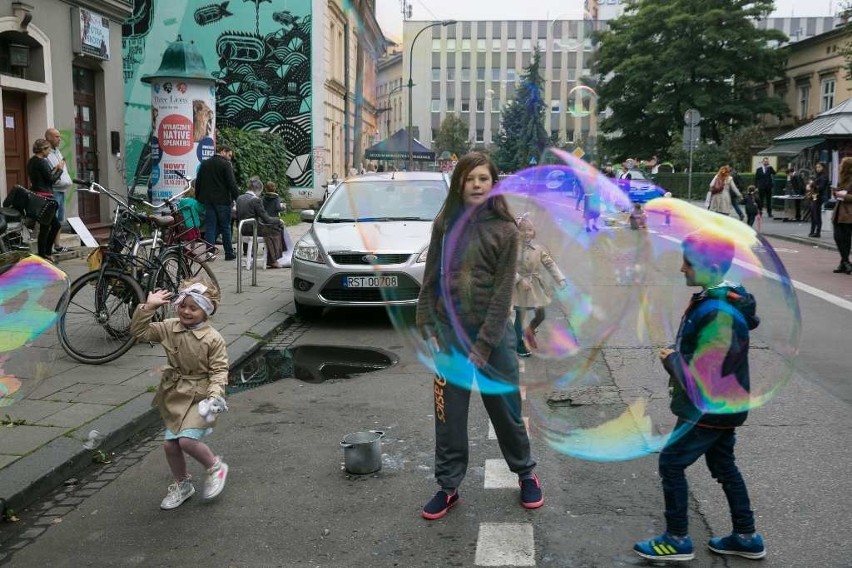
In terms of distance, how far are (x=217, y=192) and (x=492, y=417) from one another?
10778mm

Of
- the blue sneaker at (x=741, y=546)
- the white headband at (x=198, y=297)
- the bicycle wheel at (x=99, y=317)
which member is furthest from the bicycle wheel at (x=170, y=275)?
the blue sneaker at (x=741, y=546)

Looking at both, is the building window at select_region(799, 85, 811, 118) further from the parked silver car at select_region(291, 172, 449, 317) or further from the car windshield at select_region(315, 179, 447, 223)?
the parked silver car at select_region(291, 172, 449, 317)

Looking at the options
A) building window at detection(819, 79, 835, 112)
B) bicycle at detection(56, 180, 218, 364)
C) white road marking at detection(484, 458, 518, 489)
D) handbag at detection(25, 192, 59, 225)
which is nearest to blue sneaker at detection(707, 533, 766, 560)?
white road marking at detection(484, 458, 518, 489)

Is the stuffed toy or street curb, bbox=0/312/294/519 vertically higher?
the stuffed toy

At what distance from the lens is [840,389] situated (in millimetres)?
6457

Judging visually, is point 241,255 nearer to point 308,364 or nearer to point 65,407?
point 308,364

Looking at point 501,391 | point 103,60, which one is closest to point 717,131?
point 103,60

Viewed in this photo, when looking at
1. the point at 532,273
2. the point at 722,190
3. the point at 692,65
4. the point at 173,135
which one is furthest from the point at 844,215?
the point at 692,65

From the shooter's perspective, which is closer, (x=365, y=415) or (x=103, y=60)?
(x=365, y=415)

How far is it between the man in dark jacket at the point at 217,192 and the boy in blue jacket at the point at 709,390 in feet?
37.3

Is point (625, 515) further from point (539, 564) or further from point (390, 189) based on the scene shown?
point (390, 189)

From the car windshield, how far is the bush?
13550mm

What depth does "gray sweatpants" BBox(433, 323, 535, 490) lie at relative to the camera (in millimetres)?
4043

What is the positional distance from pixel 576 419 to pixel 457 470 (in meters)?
1.69
